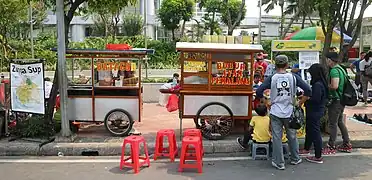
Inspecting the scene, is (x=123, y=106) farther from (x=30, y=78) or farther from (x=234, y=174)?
(x=234, y=174)

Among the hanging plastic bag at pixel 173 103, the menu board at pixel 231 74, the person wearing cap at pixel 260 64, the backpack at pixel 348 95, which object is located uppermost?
the person wearing cap at pixel 260 64

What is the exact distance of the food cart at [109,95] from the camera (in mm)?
7766

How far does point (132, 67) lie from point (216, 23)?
28.5 m

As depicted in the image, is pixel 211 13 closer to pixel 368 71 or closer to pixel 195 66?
pixel 368 71

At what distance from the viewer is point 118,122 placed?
309 inches

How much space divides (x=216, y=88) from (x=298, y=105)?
1.85m

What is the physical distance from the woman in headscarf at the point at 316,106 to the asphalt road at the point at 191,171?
0.94 feet

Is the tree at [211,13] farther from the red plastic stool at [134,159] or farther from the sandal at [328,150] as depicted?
the red plastic stool at [134,159]

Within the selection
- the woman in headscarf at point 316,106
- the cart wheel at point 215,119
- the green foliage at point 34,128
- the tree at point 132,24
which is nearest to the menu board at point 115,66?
the green foliage at point 34,128

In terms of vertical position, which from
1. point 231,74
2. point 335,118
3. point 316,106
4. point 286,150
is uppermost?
point 231,74

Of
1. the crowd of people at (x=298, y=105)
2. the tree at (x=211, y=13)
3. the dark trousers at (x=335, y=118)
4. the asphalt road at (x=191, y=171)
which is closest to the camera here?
the asphalt road at (x=191, y=171)

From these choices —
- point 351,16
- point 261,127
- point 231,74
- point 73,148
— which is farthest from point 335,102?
point 73,148

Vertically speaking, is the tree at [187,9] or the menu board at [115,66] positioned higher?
the tree at [187,9]

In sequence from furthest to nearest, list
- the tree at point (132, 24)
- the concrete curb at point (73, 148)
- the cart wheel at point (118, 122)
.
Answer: the tree at point (132, 24)
the cart wheel at point (118, 122)
the concrete curb at point (73, 148)
